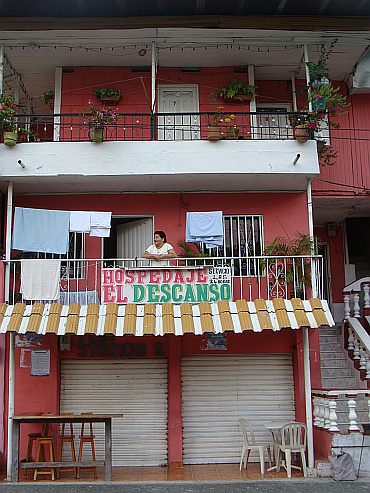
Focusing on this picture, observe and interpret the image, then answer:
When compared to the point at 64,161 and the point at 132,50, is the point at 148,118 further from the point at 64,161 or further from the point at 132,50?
the point at 64,161

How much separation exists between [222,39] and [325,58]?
2688 millimetres

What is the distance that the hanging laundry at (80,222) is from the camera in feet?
37.7

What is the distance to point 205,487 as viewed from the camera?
9.63 meters

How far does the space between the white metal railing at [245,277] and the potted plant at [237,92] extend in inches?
164

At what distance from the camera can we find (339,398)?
10.5m

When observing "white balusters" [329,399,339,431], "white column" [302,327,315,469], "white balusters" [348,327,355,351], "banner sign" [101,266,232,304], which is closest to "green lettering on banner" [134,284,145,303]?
"banner sign" [101,266,232,304]

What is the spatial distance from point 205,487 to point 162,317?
10.3 feet

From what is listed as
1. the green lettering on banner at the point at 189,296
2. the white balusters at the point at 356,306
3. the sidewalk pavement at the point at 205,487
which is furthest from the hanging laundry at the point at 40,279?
the white balusters at the point at 356,306

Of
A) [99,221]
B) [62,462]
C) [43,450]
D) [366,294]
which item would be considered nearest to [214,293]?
[99,221]

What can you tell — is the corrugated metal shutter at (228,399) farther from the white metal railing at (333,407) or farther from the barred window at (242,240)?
the barred window at (242,240)

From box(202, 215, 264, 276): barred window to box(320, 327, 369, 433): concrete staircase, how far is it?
8.80 feet

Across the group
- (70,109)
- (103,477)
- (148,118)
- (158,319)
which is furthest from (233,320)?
(70,109)

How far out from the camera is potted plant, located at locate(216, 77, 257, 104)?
523 inches

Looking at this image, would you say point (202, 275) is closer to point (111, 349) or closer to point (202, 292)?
point (202, 292)
